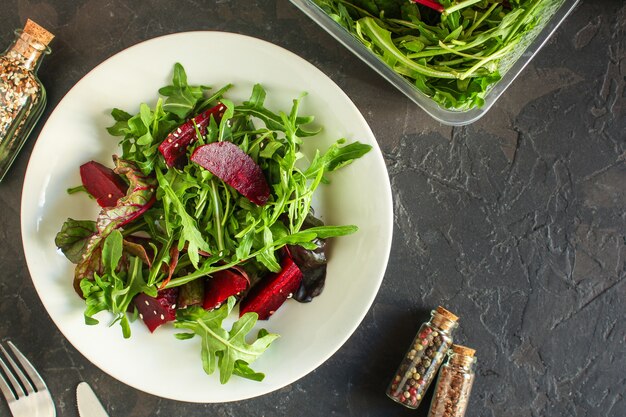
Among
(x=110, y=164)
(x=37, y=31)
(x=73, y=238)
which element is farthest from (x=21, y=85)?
(x=73, y=238)

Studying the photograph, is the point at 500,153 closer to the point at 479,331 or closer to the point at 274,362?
the point at 479,331

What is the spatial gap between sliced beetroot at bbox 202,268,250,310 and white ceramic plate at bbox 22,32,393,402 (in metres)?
0.12

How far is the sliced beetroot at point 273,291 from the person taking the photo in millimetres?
1346

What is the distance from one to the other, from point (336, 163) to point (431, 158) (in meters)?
0.28

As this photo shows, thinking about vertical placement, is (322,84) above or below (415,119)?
above

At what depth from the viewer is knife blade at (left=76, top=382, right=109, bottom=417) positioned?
4.93 feet

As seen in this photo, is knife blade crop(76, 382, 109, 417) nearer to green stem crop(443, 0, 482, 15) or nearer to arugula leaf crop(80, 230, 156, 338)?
arugula leaf crop(80, 230, 156, 338)

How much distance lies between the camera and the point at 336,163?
4.34ft

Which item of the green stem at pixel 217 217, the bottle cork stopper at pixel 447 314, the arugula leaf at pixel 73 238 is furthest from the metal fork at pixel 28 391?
the bottle cork stopper at pixel 447 314

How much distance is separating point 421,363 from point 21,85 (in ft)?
3.60

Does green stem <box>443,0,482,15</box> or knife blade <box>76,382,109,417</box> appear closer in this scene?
green stem <box>443,0,482,15</box>

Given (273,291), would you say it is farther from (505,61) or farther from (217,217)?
(505,61)

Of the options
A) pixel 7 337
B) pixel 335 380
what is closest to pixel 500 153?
pixel 335 380

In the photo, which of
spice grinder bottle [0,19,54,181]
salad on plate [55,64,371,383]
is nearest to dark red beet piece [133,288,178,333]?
salad on plate [55,64,371,383]
